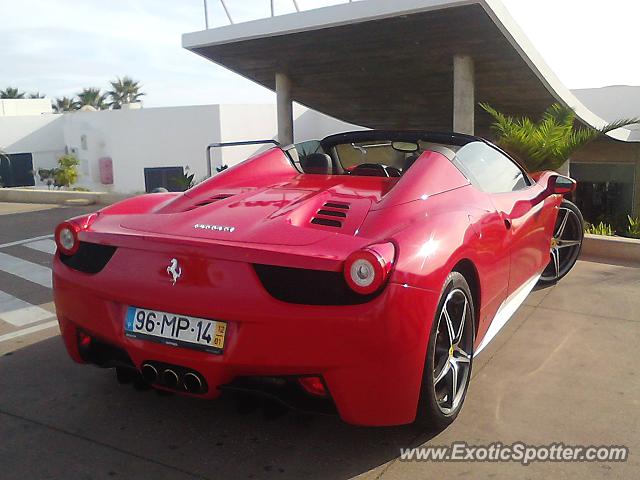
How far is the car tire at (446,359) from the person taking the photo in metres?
2.36

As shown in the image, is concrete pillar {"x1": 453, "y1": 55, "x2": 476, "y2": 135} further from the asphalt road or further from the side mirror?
the asphalt road

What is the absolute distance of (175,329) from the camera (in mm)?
2307

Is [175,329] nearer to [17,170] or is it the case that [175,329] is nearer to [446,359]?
[446,359]

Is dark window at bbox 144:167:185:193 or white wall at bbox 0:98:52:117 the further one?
white wall at bbox 0:98:52:117

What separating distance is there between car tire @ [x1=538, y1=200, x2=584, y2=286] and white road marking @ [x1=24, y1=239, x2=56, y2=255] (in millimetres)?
5459

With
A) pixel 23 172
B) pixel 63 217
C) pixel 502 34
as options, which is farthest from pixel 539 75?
pixel 23 172

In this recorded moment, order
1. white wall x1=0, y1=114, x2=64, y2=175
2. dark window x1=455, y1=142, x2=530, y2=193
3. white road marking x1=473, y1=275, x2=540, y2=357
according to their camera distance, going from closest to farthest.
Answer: white road marking x1=473, y1=275, x2=540, y2=357, dark window x1=455, y1=142, x2=530, y2=193, white wall x1=0, y1=114, x2=64, y2=175

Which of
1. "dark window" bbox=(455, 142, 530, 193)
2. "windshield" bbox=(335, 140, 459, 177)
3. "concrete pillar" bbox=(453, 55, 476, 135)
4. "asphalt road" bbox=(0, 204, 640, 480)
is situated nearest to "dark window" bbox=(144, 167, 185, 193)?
"concrete pillar" bbox=(453, 55, 476, 135)

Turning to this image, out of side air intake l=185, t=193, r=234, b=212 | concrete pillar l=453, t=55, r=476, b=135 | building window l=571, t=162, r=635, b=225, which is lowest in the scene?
building window l=571, t=162, r=635, b=225

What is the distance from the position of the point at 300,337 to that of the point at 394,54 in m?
11.6

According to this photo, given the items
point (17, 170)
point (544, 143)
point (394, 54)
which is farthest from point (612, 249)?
point (17, 170)

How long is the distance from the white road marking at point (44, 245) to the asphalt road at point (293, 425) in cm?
349

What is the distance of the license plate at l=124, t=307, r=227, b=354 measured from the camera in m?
2.23

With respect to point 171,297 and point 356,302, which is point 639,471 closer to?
point 356,302
